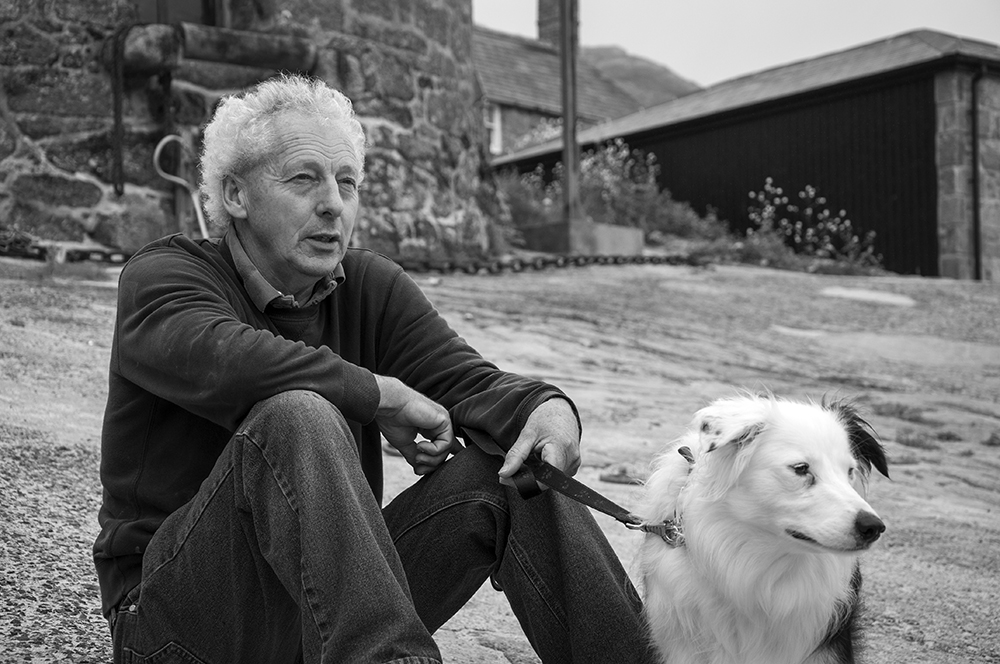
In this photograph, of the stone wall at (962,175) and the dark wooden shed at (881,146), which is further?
the dark wooden shed at (881,146)

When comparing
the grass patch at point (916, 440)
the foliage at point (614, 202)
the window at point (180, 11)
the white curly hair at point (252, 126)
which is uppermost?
the window at point (180, 11)

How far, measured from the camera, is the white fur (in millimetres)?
2350

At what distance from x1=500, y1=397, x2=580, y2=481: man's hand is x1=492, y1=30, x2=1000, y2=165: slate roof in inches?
606

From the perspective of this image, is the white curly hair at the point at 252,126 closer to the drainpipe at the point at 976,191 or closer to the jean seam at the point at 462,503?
the jean seam at the point at 462,503

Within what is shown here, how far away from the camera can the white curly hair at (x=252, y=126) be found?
2.68 meters

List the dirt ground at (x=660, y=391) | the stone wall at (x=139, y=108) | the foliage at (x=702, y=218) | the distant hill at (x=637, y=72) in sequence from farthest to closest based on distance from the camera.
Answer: the distant hill at (x=637, y=72) < the foliage at (x=702, y=218) < the stone wall at (x=139, y=108) < the dirt ground at (x=660, y=391)

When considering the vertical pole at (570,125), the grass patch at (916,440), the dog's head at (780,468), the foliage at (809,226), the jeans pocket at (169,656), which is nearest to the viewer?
the jeans pocket at (169,656)

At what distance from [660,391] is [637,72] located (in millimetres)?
46937

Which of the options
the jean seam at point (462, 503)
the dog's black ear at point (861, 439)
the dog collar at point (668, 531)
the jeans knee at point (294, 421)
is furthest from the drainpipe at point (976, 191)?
the jeans knee at point (294, 421)

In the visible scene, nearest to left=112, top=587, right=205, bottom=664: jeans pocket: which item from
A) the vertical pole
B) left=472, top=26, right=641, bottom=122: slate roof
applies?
the vertical pole

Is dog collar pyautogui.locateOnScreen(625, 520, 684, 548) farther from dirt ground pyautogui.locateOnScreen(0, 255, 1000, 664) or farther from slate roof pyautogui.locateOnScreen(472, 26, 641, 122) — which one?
slate roof pyautogui.locateOnScreen(472, 26, 641, 122)

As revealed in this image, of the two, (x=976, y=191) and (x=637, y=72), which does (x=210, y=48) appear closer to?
(x=976, y=191)

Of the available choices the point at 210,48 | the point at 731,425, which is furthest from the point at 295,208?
the point at 210,48

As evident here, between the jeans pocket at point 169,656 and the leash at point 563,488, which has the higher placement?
the leash at point 563,488
